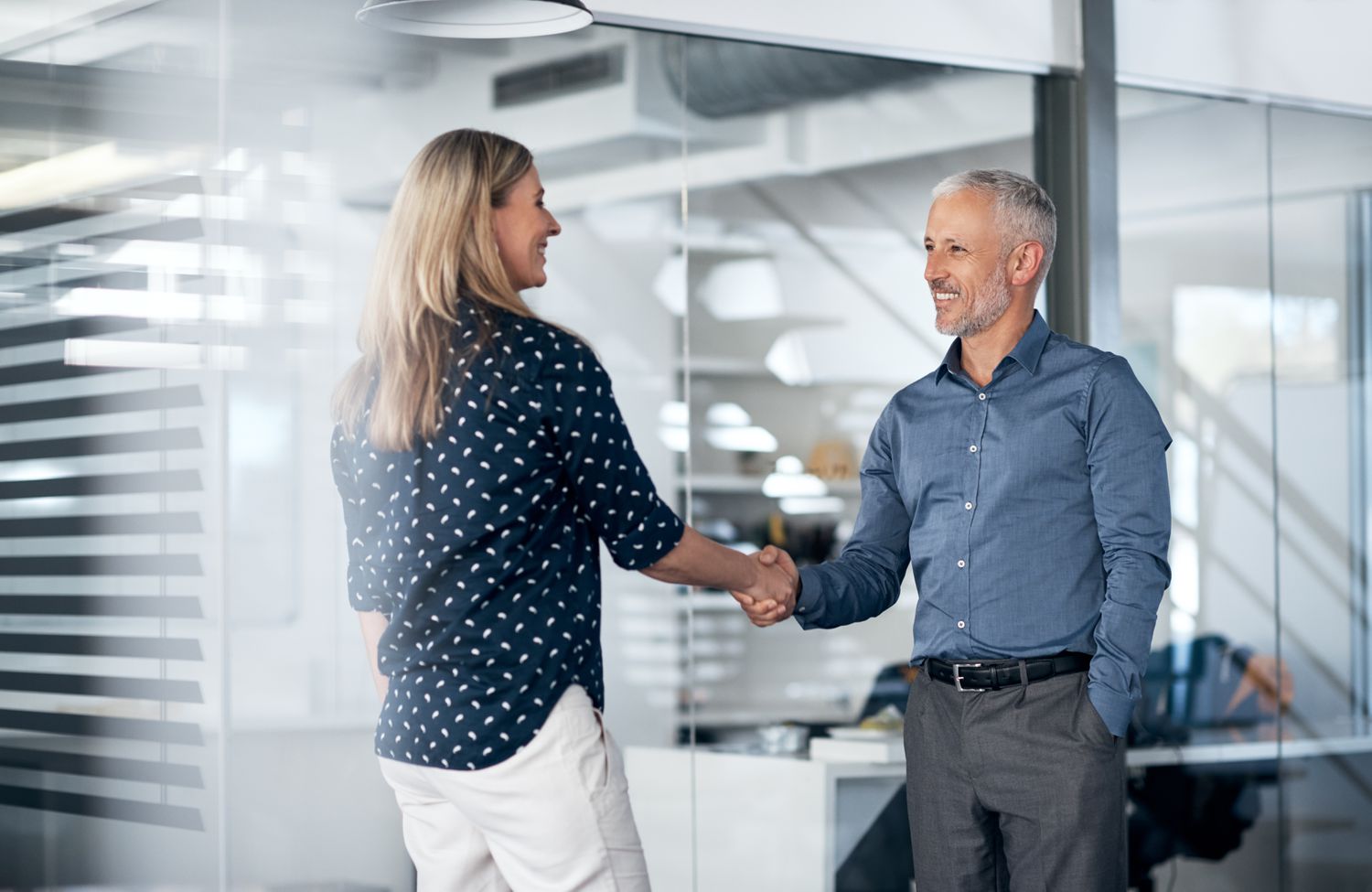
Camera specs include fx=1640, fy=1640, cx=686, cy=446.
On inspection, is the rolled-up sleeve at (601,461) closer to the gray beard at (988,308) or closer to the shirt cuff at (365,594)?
the shirt cuff at (365,594)

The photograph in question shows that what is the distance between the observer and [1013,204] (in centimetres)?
307

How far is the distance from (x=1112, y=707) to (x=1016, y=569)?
300mm

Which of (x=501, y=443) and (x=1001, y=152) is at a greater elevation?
(x=1001, y=152)

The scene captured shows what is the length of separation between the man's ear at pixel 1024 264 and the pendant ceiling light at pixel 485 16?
3.12 ft

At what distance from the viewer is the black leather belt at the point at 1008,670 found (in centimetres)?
286

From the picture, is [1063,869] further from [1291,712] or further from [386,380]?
[1291,712]

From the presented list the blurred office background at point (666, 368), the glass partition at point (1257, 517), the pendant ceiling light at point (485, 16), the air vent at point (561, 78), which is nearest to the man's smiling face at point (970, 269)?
the pendant ceiling light at point (485, 16)

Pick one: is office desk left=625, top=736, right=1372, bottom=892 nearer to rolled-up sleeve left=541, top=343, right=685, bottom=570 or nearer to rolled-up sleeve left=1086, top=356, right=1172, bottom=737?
rolled-up sleeve left=1086, top=356, right=1172, bottom=737

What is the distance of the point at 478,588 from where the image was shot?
2.31 metres

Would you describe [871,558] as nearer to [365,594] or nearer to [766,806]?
[365,594]

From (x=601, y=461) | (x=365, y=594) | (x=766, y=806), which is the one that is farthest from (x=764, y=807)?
(x=601, y=461)

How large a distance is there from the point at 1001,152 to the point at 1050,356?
Result: 2.10 metres

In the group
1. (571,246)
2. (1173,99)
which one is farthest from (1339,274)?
(571,246)

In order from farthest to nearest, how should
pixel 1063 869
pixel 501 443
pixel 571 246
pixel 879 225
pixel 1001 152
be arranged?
pixel 571 246
pixel 879 225
pixel 1001 152
pixel 1063 869
pixel 501 443
